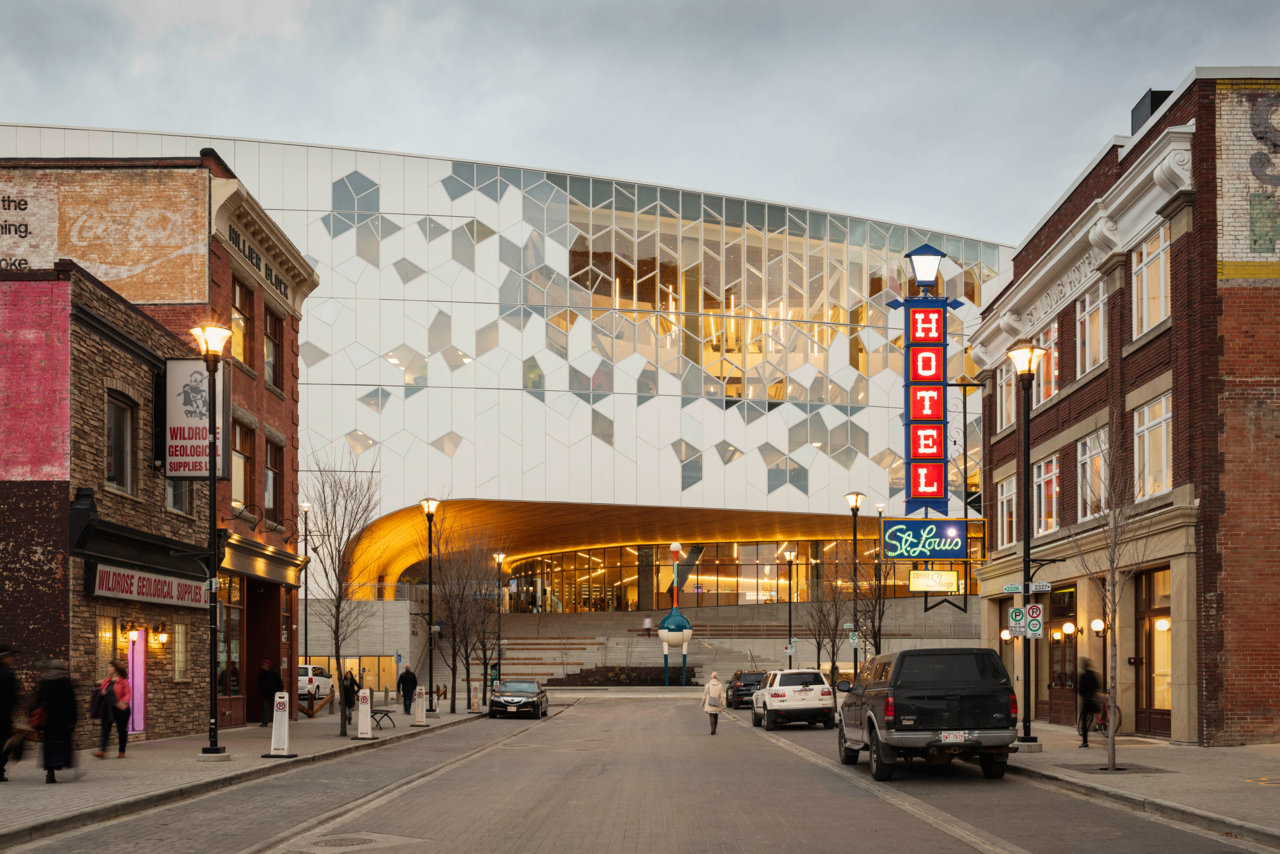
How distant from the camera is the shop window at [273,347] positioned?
37.2m

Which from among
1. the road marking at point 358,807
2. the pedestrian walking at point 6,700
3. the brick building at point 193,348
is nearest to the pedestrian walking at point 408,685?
the brick building at point 193,348

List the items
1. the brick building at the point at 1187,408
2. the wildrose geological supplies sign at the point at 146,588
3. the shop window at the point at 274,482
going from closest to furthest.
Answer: the wildrose geological supplies sign at the point at 146,588 → the brick building at the point at 1187,408 → the shop window at the point at 274,482

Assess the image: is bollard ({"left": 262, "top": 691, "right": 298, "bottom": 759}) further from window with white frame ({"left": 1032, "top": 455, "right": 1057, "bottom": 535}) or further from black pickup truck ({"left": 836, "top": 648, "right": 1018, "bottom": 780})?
window with white frame ({"left": 1032, "top": 455, "right": 1057, "bottom": 535})

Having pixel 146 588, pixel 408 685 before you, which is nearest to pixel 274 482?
pixel 408 685

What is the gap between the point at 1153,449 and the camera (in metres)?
26.7

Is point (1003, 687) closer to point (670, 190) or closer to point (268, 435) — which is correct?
point (268, 435)

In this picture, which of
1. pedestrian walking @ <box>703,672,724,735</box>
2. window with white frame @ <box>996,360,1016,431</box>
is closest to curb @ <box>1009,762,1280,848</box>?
pedestrian walking @ <box>703,672,724,735</box>

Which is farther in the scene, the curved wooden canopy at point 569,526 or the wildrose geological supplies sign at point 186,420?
the curved wooden canopy at point 569,526

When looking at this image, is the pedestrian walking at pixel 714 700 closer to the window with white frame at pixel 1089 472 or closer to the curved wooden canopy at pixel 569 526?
the window with white frame at pixel 1089 472

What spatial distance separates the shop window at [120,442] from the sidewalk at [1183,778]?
1678 cm

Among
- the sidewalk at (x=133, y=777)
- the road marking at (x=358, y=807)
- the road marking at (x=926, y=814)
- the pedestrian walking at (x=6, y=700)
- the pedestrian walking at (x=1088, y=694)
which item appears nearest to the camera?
the road marking at (x=926, y=814)

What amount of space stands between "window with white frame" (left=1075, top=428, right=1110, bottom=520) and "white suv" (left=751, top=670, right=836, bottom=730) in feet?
27.7

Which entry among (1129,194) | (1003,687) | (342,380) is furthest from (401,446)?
(1003,687)

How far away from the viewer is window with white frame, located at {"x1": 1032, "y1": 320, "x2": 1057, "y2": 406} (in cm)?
3400
